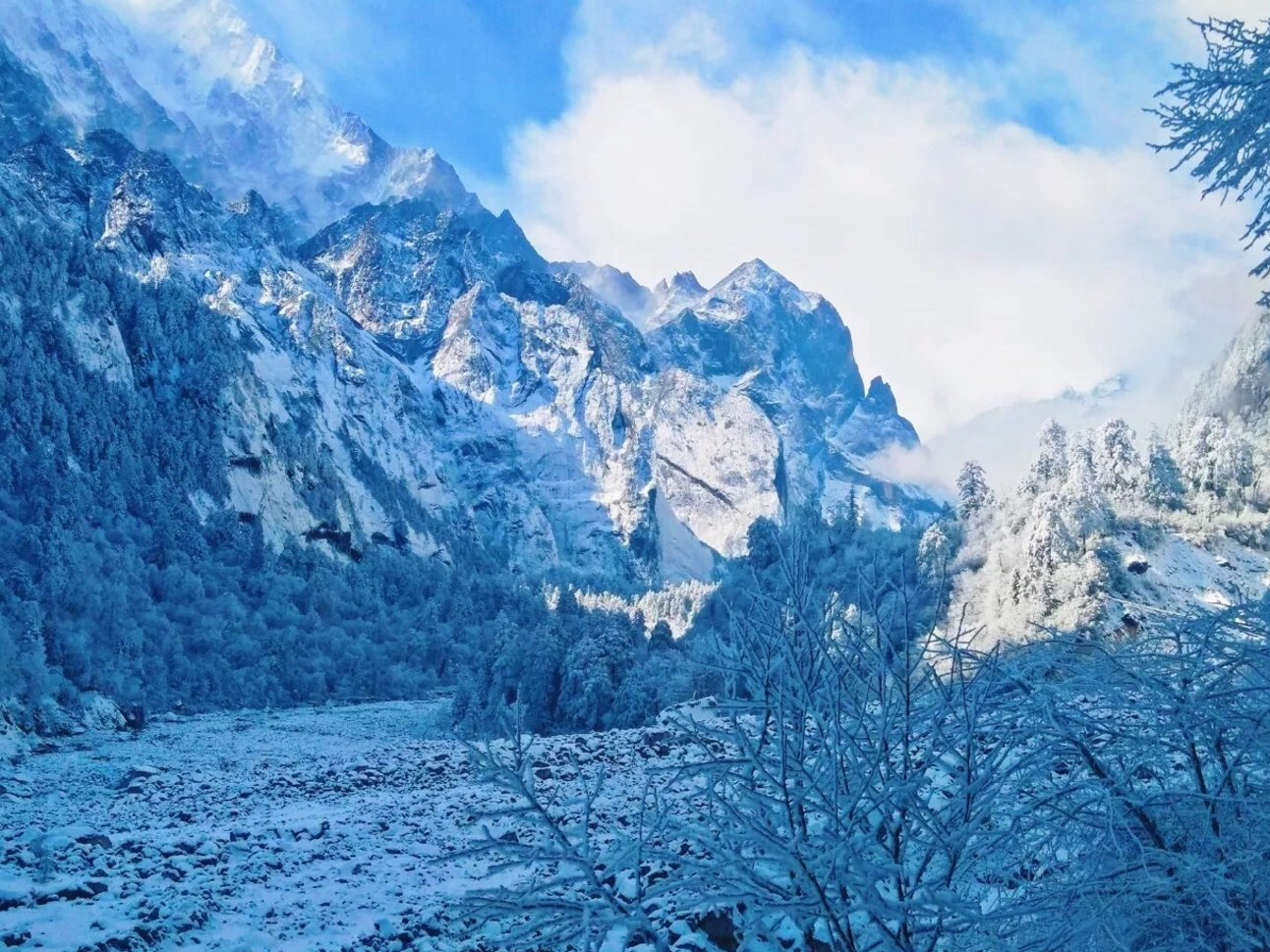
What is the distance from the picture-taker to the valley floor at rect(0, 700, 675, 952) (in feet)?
Result: 29.7

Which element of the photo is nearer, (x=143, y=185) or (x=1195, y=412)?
(x=1195, y=412)

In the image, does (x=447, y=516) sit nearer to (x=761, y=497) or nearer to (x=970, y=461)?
(x=761, y=497)

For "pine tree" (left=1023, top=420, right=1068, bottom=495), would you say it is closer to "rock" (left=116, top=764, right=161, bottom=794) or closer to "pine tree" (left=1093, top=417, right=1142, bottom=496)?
"pine tree" (left=1093, top=417, right=1142, bottom=496)

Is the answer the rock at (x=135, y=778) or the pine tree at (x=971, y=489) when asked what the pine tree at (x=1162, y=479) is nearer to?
the pine tree at (x=971, y=489)

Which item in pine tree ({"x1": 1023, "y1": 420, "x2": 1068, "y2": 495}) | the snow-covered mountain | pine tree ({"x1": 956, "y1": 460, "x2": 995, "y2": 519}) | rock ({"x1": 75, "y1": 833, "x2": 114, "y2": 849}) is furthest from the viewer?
the snow-covered mountain

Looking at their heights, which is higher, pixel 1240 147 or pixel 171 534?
pixel 171 534

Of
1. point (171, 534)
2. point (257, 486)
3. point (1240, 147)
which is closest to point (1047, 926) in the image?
point (1240, 147)

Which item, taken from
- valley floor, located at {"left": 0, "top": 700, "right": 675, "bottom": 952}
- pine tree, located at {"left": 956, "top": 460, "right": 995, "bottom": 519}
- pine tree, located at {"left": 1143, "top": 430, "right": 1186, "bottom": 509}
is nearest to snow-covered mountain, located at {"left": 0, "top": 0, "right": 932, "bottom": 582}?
pine tree, located at {"left": 956, "top": 460, "right": 995, "bottom": 519}

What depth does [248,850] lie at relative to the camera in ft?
41.4

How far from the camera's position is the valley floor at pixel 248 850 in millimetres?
9062

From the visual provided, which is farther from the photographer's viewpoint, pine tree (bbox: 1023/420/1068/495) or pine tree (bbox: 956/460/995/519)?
pine tree (bbox: 956/460/995/519)

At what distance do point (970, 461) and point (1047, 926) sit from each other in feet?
180

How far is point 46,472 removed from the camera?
6178 cm

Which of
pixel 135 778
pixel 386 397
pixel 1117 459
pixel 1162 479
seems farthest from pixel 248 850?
pixel 386 397
